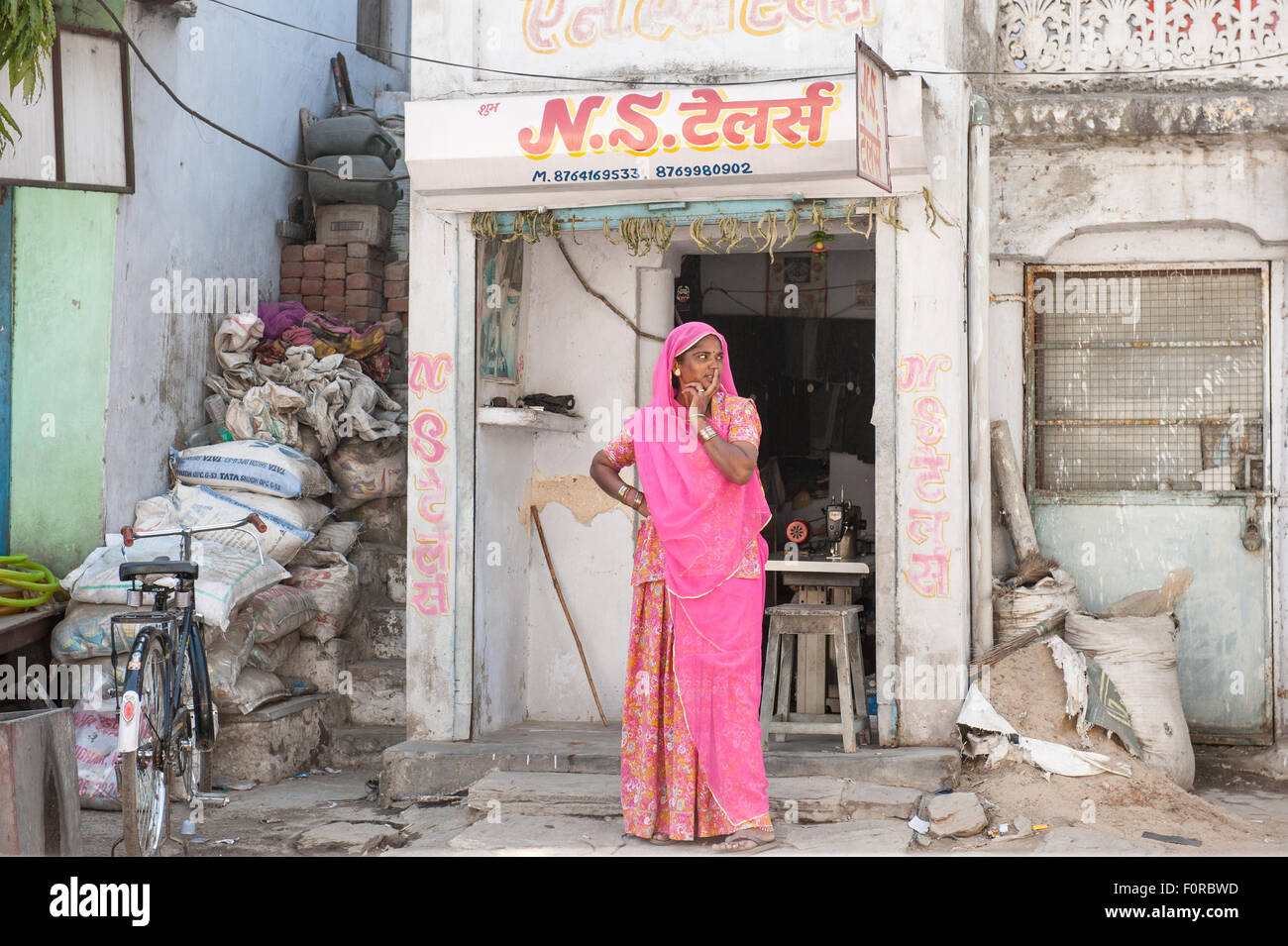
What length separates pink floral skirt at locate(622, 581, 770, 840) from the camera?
5.27 metres

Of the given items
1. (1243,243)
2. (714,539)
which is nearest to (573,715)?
(714,539)

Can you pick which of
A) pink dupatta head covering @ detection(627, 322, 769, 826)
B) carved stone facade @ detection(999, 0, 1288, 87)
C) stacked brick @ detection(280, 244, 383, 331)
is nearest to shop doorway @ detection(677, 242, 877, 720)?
carved stone facade @ detection(999, 0, 1288, 87)

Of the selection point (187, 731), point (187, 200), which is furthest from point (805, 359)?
point (187, 731)

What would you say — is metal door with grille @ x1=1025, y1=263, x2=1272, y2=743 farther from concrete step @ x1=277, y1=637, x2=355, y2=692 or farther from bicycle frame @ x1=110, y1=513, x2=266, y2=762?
bicycle frame @ x1=110, y1=513, x2=266, y2=762

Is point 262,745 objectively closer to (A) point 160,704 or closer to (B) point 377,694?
(B) point 377,694

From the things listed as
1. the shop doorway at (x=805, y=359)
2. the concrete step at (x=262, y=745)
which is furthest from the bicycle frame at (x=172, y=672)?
the shop doorway at (x=805, y=359)

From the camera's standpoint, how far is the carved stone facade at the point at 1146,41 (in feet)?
22.2

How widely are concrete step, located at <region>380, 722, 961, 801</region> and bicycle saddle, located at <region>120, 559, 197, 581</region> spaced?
1.40 meters

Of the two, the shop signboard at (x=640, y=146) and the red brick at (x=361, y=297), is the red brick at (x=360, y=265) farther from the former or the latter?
the shop signboard at (x=640, y=146)

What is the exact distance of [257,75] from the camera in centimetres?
925

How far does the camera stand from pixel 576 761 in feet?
21.5

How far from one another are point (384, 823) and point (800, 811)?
1.92m
